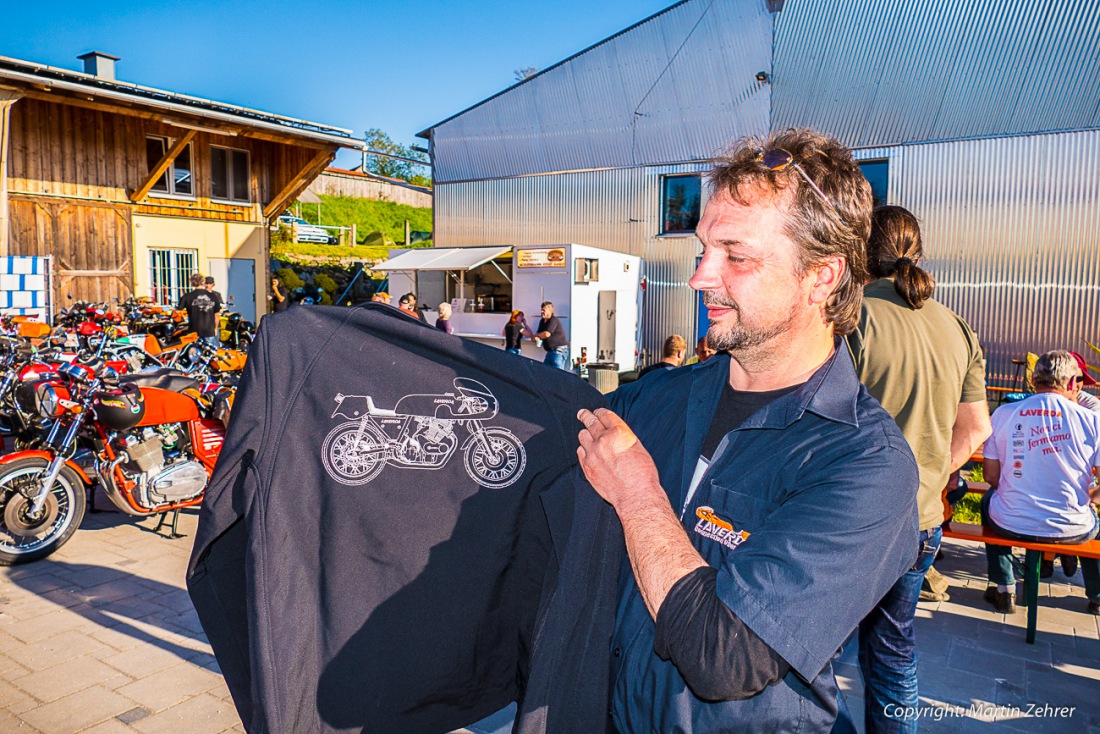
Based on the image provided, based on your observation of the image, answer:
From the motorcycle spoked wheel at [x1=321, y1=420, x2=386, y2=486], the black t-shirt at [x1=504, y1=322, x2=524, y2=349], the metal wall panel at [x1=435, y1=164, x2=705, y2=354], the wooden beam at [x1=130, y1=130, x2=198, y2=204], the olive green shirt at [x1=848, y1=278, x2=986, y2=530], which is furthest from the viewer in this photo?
the metal wall panel at [x1=435, y1=164, x2=705, y2=354]

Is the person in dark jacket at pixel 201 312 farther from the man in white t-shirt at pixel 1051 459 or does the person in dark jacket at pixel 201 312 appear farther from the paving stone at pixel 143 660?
the man in white t-shirt at pixel 1051 459

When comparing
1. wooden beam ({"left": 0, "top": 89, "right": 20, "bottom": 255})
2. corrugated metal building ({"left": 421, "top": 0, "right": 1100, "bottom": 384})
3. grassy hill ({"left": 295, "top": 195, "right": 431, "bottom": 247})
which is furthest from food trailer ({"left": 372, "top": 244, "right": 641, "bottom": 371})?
grassy hill ({"left": 295, "top": 195, "right": 431, "bottom": 247})

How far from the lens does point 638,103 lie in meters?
19.1

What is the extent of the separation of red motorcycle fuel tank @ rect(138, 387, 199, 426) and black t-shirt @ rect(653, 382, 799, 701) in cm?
567

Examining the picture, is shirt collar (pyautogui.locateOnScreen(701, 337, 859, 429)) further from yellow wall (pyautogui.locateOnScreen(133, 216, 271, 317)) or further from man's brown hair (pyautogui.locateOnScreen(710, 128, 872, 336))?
yellow wall (pyautogui.locateOnScreen(133, 216, 271, 317))

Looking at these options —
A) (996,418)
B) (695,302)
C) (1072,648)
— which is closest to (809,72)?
(695,302)

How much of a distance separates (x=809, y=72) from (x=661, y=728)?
1794 centimetres

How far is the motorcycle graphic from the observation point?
1.98m

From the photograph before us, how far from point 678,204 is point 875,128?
4686 millimetres

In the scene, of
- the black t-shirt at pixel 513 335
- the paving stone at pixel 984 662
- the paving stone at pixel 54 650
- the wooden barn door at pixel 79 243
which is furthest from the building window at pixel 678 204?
the paving stone at pixel 54 650

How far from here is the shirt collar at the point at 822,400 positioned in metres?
1.58

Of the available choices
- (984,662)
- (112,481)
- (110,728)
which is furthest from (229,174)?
(984,662)

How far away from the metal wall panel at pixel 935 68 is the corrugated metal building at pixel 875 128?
29 millimetres

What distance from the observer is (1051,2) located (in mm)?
14758
